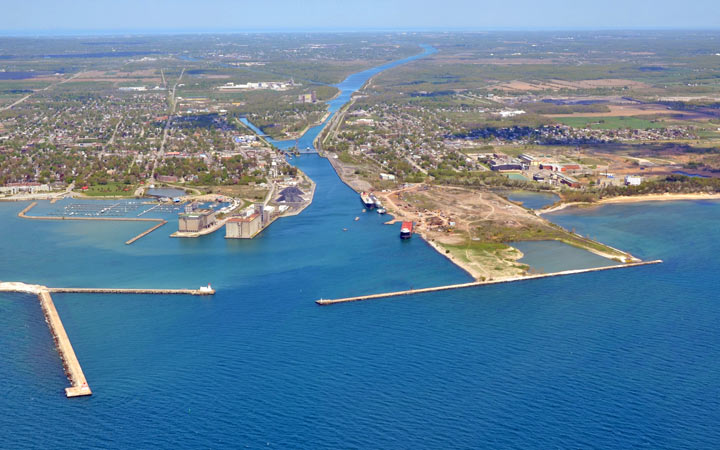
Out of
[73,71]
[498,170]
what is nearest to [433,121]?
[498,170]

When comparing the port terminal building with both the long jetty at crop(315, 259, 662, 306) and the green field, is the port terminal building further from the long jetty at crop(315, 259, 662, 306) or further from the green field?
the green field

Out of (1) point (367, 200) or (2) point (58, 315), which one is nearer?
(2) point (58, 315)

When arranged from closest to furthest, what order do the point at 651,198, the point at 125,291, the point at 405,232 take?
1. the point at 125,291
2. the point at 405,232
3. the point at 651,198

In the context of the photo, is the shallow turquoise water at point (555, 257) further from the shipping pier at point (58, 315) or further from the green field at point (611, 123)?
the green field at point (611, 123)

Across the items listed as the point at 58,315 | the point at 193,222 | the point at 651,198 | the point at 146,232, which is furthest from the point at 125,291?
the point at 651,198

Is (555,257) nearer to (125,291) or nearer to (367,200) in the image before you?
(367,200)

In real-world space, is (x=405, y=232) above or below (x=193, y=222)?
below
